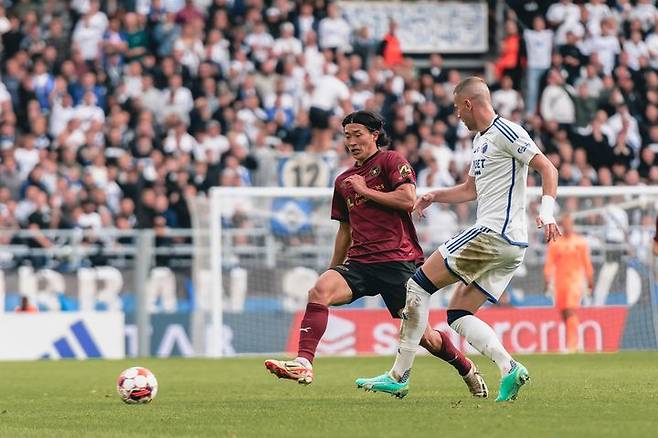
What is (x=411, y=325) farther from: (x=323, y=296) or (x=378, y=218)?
(x=378, y=218)

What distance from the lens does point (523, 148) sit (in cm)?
943

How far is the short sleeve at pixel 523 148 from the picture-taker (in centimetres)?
942

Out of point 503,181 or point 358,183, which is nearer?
point 503,181

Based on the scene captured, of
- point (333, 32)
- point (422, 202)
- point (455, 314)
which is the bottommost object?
point (455, 314)

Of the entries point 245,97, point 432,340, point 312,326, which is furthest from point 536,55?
point 312,326

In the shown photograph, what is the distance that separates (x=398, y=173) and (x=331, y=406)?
1823mm

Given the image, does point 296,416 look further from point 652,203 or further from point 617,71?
point 617,71

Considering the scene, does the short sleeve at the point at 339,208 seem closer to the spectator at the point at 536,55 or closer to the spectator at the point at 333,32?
the spectator at the point at 333,32

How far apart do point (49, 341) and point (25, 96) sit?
537 cm

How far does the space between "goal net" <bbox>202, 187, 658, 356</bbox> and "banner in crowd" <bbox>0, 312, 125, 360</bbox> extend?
4.59ft

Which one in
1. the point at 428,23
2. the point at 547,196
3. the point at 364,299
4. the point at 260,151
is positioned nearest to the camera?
the point at 547,196

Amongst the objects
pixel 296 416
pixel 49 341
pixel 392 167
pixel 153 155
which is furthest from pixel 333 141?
pixel 296 416

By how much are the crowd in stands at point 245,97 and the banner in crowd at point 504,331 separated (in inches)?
117

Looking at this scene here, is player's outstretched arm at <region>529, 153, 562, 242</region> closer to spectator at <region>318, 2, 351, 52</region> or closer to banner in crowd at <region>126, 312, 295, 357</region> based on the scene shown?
banner in crowd at <region>126, 312, 295, 357</region>
